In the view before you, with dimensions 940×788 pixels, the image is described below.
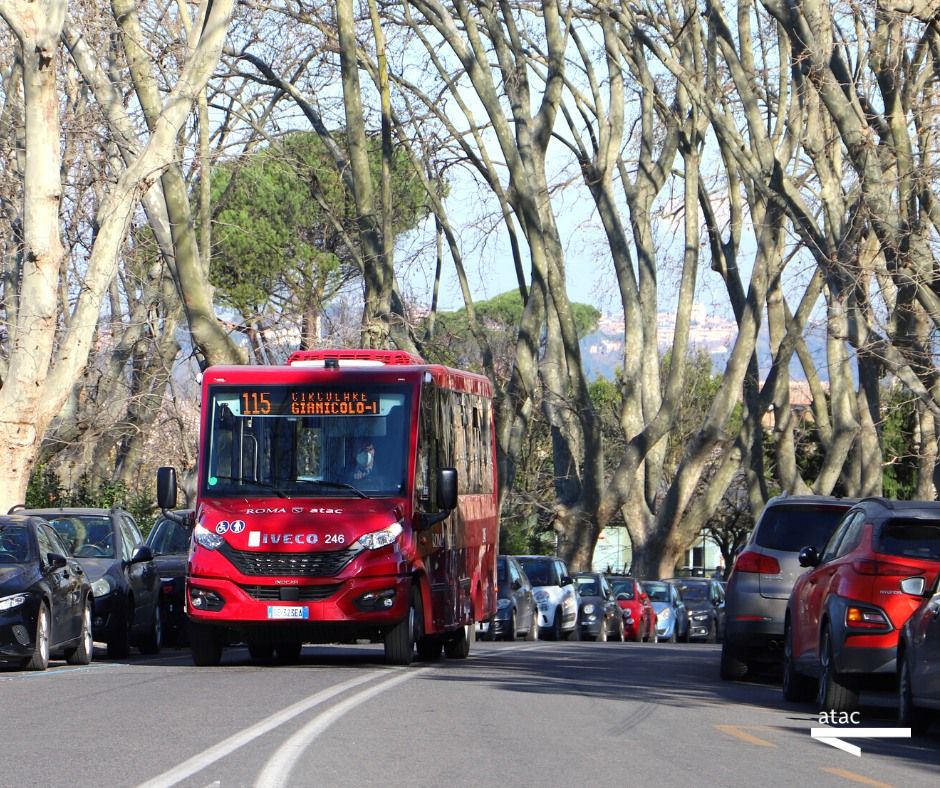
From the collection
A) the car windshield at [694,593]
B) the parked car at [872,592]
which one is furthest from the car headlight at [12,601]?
the car windshield at [694,593]

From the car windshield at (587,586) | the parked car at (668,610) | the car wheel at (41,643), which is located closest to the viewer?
the car wheel at (41,643)

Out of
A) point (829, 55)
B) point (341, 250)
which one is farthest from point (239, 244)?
point (829, 55)

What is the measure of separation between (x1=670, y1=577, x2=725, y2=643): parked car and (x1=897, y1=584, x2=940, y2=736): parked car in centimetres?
3068

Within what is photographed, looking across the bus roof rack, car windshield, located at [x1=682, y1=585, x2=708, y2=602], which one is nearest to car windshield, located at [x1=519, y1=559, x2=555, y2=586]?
car windshield, located at [x1=682, y1=585, x2=708, y2=602]

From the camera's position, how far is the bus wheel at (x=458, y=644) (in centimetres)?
2050

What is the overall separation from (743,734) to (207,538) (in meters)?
7.11

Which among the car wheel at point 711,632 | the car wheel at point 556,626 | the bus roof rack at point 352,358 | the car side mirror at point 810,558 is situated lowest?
the car wheel at point 711,632

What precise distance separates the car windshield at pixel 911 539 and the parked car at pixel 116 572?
981cm

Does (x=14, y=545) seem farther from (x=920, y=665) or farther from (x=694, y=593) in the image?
(x=694, y=593)

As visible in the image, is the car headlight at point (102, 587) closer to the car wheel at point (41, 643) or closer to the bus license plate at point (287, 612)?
the car wheel at point (41, 643)

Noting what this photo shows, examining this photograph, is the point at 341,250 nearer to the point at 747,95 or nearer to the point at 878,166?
the point at 747,95

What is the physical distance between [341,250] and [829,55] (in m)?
25.5

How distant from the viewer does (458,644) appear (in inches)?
811

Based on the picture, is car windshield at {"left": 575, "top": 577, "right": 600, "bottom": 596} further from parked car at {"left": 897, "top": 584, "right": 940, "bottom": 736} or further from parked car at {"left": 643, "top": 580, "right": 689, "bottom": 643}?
parked car at {"left": 897, "top": 584, "right": 940, "bottom": 736}
